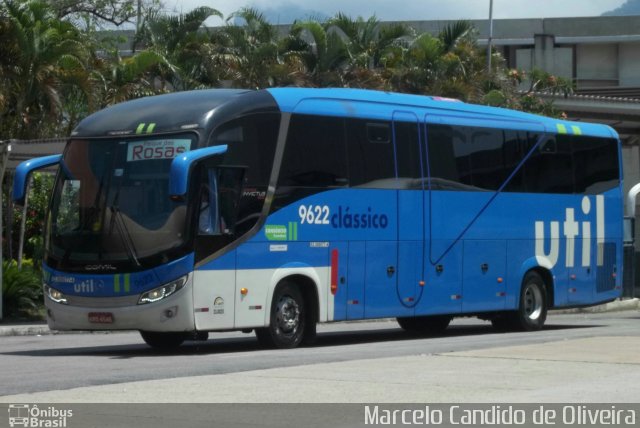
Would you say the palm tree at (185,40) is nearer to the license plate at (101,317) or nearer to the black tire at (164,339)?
the black tire at (164,339)

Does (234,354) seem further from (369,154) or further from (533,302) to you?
(533,302)

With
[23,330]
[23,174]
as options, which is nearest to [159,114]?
[23,174]

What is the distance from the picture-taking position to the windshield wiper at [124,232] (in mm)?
15974

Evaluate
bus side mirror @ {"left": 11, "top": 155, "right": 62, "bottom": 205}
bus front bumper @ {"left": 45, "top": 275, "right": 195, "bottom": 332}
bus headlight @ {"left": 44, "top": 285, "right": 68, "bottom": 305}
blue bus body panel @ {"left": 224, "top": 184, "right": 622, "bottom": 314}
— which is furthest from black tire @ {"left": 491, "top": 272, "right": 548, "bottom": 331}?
bus side mirror @ {"left": 11, "top": 155, "right": 62, "bottom": 205}

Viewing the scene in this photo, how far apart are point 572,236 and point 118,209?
10.2 metres

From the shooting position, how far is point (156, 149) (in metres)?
16.3

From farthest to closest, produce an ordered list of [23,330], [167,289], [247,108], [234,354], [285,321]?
[23,330] < [285,321] < [247,108] < [234,354] < [167,289]

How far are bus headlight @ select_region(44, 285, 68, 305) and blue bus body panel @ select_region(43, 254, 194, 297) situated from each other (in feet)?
0.27

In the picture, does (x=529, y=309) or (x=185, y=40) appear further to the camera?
(x=185, y=40)

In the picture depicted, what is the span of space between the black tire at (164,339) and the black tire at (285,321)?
4.06 feet

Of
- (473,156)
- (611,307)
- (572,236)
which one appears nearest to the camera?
(473,156)

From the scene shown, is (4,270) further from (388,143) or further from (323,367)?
(323,367)

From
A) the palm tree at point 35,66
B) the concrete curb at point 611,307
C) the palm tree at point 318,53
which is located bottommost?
the concrete curb at point 611,307
